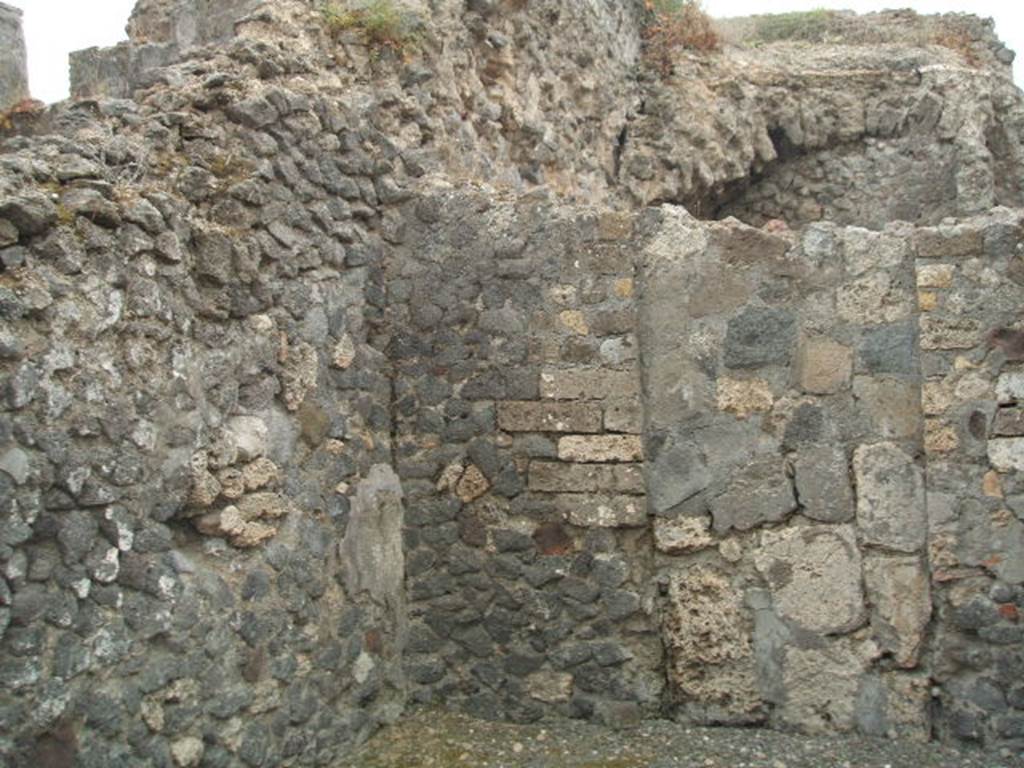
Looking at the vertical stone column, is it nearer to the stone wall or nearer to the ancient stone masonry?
the ancient stone masonry

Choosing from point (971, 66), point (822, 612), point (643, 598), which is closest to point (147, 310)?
point (643, 598)

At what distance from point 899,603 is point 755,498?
26.1 inches

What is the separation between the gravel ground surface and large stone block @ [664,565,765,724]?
3.6 inches

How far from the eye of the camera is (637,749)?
4.38 meters

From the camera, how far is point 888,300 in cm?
445

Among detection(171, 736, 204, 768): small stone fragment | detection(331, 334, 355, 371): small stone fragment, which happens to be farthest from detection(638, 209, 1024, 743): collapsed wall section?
detection(171, 736, 204, 768): small stone fragment

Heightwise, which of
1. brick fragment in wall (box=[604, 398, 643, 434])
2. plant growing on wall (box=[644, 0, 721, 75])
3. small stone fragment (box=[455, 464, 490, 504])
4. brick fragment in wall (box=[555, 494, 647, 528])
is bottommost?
brick fragment in wall (box=[555, 494, 647, 528])

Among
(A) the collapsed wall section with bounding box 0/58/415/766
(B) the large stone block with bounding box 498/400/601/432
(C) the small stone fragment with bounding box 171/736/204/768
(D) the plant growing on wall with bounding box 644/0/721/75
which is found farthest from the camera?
(D) the plant growing on wall with bounding box 644/0/721/75

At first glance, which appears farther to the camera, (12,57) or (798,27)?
(798,27)

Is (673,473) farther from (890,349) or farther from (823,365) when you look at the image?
(890,349)

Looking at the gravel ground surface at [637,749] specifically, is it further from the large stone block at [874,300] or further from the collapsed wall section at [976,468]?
the large stone block at [874,300]

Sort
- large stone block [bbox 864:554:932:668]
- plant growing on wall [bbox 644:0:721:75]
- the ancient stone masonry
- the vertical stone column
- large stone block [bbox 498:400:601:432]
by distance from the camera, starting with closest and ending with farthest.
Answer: the ancient stone masonry → large stone block [bbox 864:554:932:668] → large stone block [bbox 498:400:601:432] → the vertical stone column → plant growing on wall [bbox 644:0:721:75]

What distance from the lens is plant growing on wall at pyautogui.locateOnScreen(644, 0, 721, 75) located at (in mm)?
8422

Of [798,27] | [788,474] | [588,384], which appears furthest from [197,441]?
[798,27]
